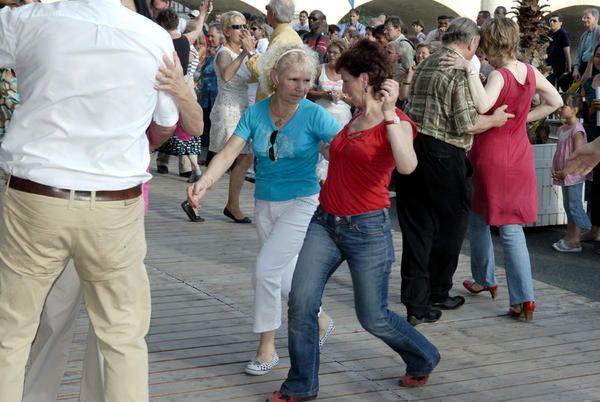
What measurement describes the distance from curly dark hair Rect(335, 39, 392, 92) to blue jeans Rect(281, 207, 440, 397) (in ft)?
1.98

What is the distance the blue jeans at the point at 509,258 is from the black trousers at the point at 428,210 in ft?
0.81

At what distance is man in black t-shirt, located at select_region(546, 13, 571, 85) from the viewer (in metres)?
17.5

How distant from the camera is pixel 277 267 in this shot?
504cm

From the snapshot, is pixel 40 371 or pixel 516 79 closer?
pixel 40 371

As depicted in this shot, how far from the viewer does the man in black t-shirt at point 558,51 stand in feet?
57.3

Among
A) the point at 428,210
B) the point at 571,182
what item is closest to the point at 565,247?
the point at 571,182

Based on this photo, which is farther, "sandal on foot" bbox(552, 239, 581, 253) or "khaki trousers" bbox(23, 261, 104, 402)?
"sandal on foot" bbox(552, 239, 581, 253)

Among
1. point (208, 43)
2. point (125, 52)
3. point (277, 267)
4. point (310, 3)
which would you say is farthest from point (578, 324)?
point (310, 3)

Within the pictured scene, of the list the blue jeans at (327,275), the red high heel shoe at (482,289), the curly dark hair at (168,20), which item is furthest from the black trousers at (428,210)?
the curly dark hair at (168,20)

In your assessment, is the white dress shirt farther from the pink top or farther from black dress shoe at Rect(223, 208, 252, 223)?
the pink top

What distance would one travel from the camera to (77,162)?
3439mm

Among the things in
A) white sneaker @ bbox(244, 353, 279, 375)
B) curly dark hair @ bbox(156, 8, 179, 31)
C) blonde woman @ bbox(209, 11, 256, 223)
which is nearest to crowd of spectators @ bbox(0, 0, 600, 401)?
white sneaker @ bbox(244, 353, 279, 375)

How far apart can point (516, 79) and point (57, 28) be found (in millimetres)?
3534

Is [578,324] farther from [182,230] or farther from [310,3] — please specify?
[310,3]
